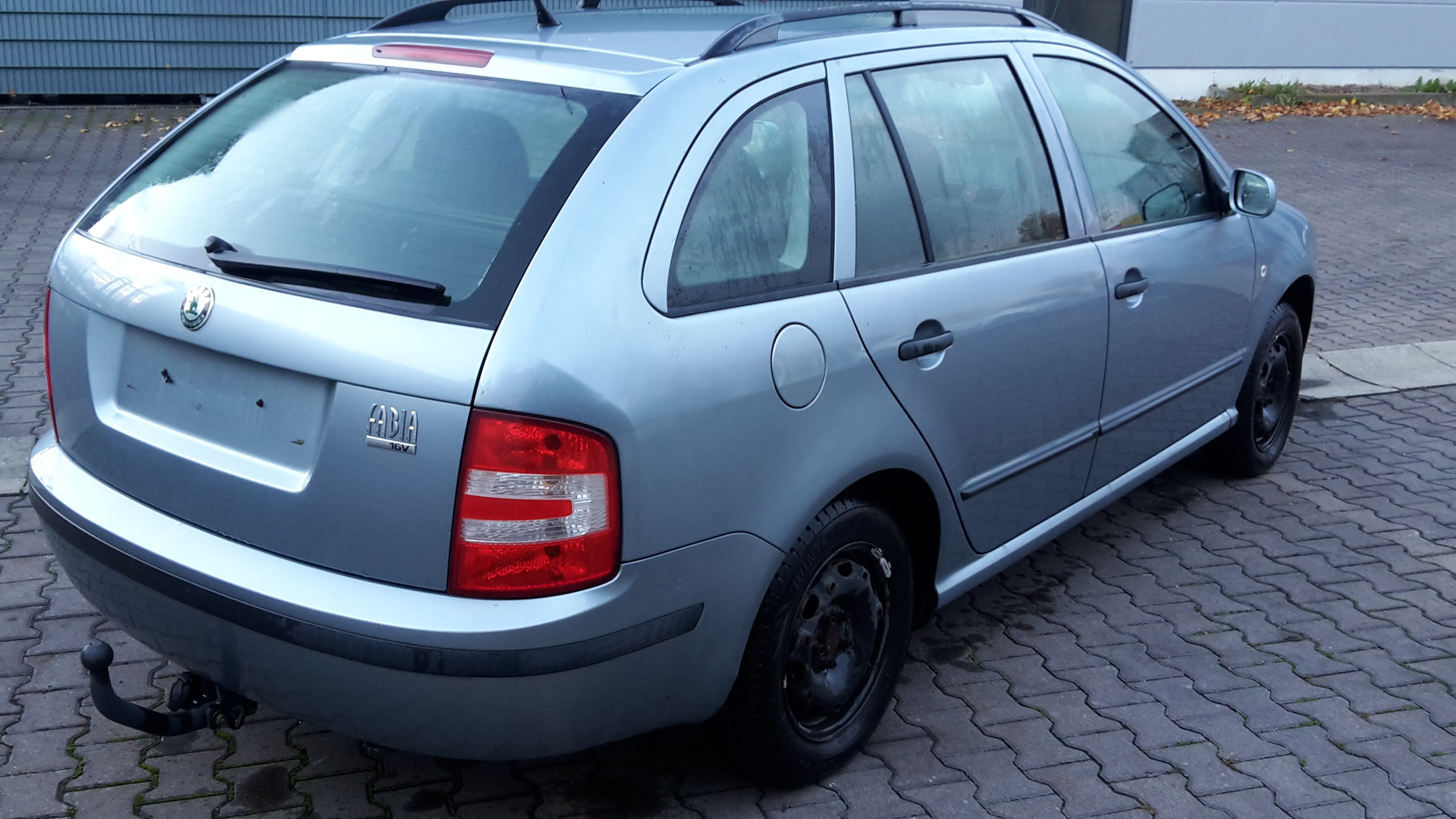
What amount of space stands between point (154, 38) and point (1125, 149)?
35.7 ft

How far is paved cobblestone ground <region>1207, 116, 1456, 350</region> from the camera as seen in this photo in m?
7.39

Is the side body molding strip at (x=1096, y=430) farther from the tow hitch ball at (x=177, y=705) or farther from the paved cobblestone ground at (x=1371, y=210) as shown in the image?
the paved cobblestone ground at (x=1371, y=210)

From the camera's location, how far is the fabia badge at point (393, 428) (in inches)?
88.4

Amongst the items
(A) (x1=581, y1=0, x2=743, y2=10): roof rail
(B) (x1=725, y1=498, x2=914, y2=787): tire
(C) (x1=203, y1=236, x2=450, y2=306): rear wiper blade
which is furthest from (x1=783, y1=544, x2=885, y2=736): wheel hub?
(A) (x1=581, y1=0, x2=743, y2=10): roof rail

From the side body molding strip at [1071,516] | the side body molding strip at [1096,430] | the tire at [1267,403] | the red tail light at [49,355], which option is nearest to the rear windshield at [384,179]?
the red tail light at [49,355]

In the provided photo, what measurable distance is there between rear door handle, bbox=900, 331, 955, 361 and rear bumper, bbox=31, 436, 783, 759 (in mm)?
591

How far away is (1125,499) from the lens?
192 inches

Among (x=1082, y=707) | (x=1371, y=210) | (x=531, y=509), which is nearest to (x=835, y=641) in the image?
(x=1082, y=707)

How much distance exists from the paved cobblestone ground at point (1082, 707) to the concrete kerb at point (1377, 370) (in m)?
1.07

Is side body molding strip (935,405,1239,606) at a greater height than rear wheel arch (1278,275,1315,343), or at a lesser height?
lesser

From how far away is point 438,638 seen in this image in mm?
2252

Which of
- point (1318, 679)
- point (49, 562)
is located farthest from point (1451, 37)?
point (49, 562)

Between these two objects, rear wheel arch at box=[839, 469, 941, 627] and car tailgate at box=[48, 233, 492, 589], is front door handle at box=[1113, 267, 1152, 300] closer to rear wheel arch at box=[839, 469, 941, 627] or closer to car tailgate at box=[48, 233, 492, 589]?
rear wheel arch at box=[839, 469, 941, 627]

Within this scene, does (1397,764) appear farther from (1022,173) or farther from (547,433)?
(547,433)
